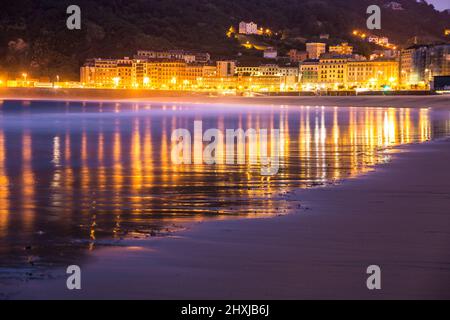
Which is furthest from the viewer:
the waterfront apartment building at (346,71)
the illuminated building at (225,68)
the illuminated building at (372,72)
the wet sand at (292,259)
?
the illuminated building at (225,68)

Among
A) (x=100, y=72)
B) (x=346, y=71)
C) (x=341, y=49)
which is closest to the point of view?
(x=346, y=71)

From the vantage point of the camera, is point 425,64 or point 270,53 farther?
point 270,53

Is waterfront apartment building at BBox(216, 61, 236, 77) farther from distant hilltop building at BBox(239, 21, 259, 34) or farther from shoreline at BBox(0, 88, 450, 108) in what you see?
distant hilltop building at BBox(239, 21, 259, 34)

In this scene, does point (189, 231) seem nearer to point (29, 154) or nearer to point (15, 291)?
point (15, 291)

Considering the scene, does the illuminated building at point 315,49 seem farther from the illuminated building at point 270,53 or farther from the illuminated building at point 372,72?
the illuminated building at point 372,72

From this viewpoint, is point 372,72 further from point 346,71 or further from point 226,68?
point 226,68

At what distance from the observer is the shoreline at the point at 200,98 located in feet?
240

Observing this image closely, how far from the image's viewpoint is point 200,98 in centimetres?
10056

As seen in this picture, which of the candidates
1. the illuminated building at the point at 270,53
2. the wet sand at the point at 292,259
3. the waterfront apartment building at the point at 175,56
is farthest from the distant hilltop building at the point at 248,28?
the wet sand at the point at 292,259

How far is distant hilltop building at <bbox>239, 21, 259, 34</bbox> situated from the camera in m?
191

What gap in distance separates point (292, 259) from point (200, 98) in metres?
92.6

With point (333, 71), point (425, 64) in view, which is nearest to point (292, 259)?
point (425, 64)

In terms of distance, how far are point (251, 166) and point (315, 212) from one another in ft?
20.8

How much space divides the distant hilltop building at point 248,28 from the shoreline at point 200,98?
7262 centimetres
